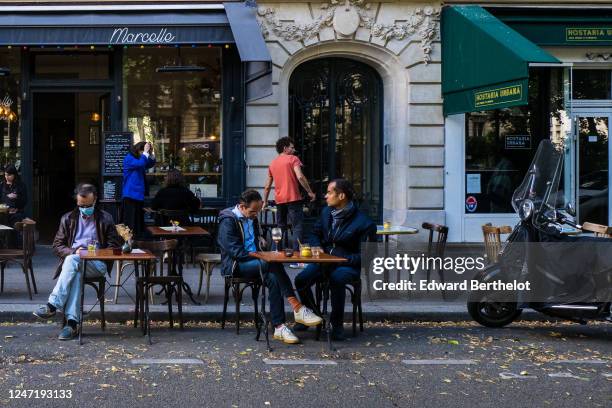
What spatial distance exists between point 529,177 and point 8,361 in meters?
5.35

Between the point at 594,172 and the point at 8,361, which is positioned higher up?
the point at 594,172

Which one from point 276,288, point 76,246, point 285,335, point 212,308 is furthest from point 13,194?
point 285,335

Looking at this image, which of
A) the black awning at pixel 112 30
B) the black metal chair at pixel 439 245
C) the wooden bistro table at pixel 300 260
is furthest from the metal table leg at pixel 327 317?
the black awning at pixel 112 30

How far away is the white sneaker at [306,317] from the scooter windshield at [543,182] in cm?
239

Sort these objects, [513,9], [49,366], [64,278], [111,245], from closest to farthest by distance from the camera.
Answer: [49,366] < [64,278] < [111,245] < [513,9]

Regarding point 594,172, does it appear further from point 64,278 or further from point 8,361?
point 8,361

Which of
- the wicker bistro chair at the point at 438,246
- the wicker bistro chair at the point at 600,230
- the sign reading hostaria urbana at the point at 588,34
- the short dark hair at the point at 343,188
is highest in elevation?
the sign reading hostaria urbana at the point at 588,34

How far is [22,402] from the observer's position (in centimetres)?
584

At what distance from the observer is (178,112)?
14469 millimetres

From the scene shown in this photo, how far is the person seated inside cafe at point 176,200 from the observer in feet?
38.4

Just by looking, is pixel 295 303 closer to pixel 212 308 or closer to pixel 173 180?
pixel 212 308

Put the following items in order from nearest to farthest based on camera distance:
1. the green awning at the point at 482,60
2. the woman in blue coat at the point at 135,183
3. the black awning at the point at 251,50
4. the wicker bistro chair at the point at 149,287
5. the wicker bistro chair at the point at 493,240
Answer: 1. the wicker bistro chair at the point at 149,287
2. the wicker bistro chair at the point at 493,240
3. the green awning at the point at 482,60
4. the black awning at the point at 251,50
5. the woman in blue coat at the point at 135,183

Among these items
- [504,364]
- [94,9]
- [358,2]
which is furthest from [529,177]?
[94,9]

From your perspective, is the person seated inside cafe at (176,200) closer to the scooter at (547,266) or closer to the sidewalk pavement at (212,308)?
the sidewalk pavement at (212,308)
